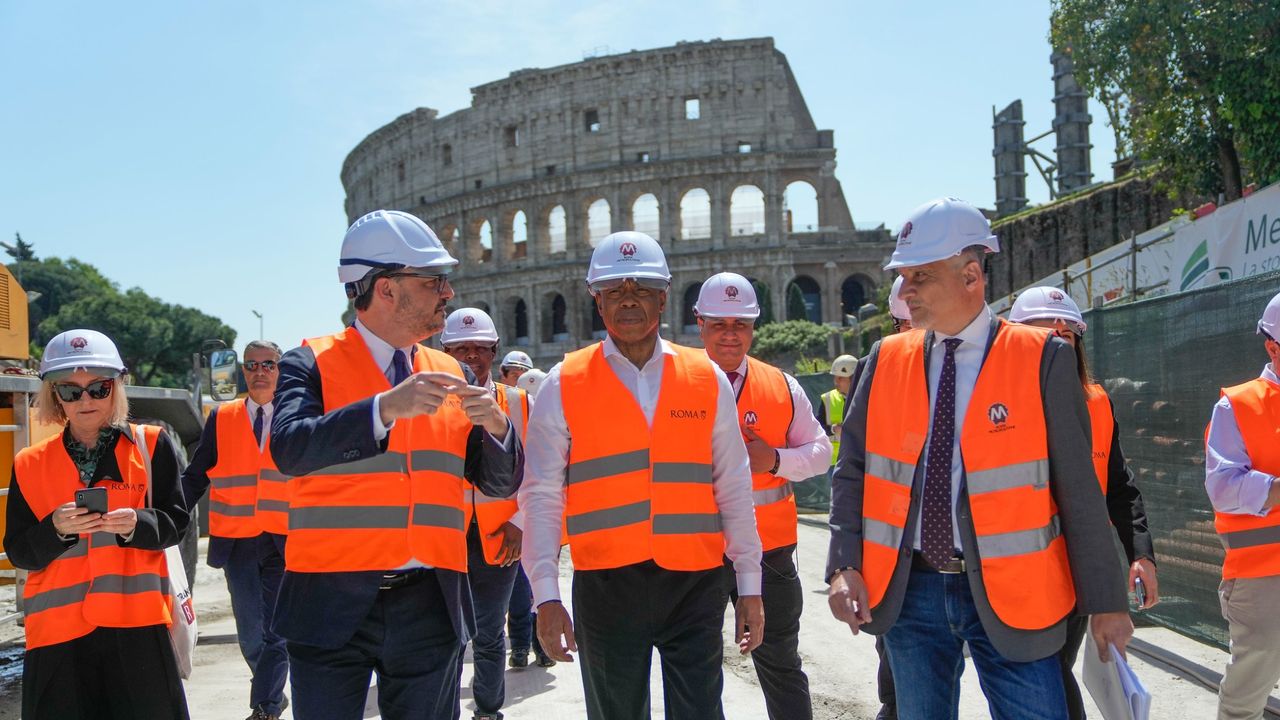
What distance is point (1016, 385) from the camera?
3.08 m

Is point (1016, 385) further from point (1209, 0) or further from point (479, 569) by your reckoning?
point (1209, 0)

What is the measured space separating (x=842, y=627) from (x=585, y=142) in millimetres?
54857

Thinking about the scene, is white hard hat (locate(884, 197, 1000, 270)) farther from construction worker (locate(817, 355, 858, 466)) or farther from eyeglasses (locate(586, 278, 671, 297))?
construction worker (locate(817, 355, 858, 466))

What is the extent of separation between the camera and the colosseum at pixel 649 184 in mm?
54719

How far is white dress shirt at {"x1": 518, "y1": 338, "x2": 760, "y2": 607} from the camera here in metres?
3.54

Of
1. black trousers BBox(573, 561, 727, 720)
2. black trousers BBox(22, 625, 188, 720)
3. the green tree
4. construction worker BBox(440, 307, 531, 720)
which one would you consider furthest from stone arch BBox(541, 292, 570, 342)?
black trousers BBox(573, 561, 727, 720)

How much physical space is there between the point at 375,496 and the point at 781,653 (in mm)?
2111

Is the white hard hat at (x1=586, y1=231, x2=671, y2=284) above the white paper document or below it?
above

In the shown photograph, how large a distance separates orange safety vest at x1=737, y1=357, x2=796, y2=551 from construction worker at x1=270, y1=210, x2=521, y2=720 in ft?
5.62

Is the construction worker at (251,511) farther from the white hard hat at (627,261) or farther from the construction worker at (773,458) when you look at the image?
the white hard hat at (627,261)

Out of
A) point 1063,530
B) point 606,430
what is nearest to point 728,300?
point 606,430

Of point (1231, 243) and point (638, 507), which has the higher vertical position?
point (1231, 243)

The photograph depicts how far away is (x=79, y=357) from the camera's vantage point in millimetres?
4070

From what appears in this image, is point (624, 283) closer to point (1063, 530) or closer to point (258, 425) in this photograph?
point (1063, 530)
